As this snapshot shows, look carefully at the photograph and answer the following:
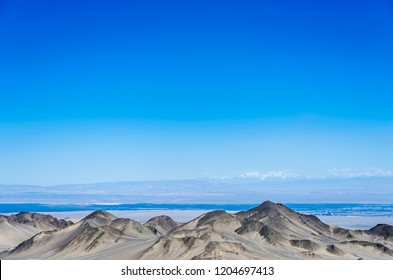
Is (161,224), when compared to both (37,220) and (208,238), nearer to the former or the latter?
(208,238)

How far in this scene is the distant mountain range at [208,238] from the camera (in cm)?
3544

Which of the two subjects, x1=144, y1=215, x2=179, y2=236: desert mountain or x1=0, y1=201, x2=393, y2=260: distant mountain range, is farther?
x1=144, y1=215, x2=179, y2=236: desert mountain

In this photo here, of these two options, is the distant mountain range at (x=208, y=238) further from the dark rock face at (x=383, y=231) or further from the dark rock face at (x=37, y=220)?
the dark rock face at (x=37, y=220)

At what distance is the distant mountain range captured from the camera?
35438mm

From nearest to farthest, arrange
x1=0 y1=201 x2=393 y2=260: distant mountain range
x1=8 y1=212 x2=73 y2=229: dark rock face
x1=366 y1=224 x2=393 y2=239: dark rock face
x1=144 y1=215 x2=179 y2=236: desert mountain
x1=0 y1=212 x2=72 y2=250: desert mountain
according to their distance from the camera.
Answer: x1=0 y1=201 x2=393 y2=260: distant mountain range
x1=144 y1=215 x2=179 y2=236: desert mountain
x1=366 y1=224 x2=393 y2=239: dark rock face
x1=0 y1=212 x2=72 y2=250: desert mountain
x1=8 y1=212 x2=73 y2=229: dark rock face

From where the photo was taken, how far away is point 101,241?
4272cm

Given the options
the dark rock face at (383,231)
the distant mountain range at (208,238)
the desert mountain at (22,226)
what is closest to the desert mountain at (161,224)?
the distant mountain range at (208,238)

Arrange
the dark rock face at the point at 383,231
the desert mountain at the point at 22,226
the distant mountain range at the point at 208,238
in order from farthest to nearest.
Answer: the desert mountain at the point at 22,226 < the dark rock face at the point at 383,231 < the distant mountain range at the point at 208,238

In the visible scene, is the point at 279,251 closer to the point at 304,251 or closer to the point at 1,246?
the point at 304,251

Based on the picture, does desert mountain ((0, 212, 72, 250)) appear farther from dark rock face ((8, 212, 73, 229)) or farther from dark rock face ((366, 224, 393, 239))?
dark rock face ((366, 224, 393, 239))

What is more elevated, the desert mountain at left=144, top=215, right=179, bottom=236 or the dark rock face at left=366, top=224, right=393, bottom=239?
the desert mountain at left=144, top=215, right=179, bottom=236

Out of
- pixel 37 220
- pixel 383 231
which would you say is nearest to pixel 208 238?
pixel 383 231

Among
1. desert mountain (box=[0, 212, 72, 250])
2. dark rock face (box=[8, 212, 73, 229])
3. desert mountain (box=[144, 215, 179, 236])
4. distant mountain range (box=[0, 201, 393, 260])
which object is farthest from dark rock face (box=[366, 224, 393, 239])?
dark rock face (box=[8, 212, 73, 229])
